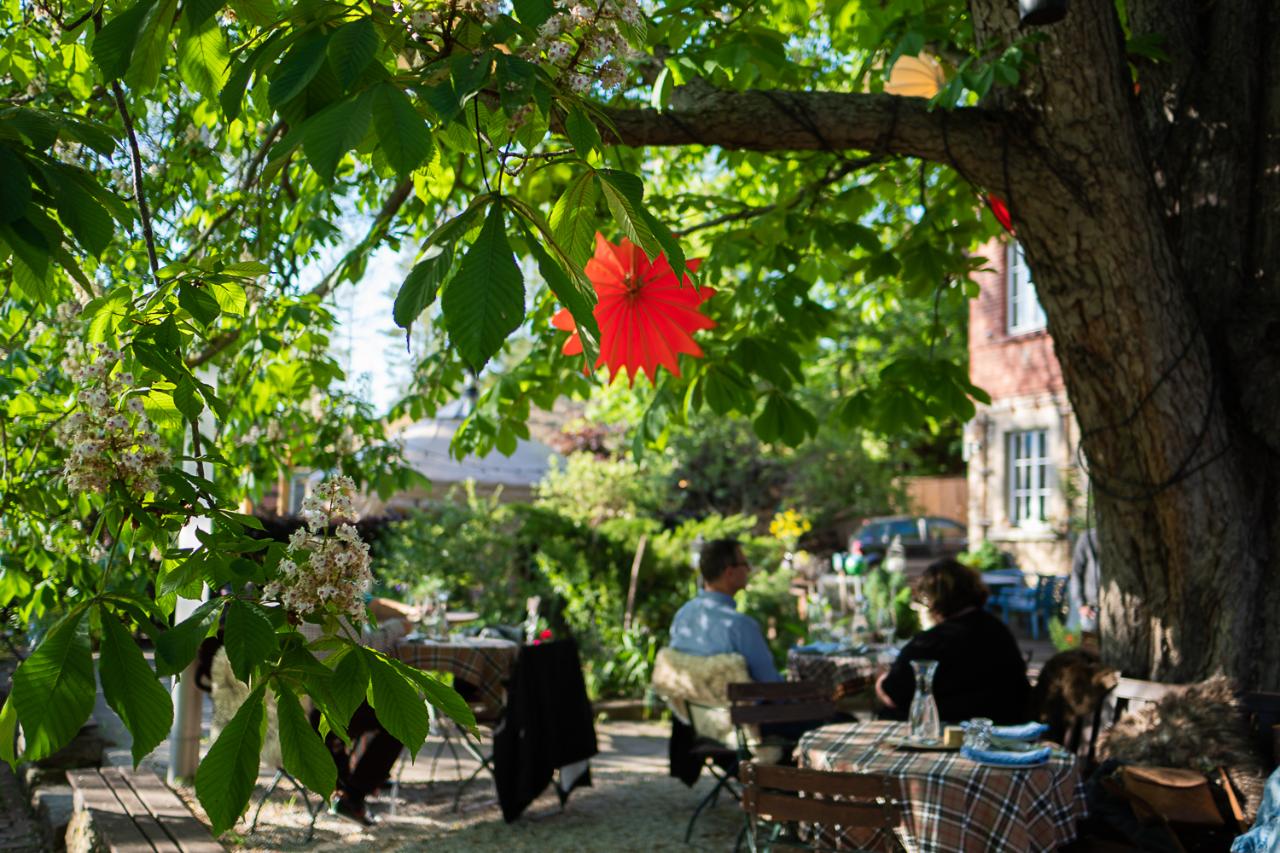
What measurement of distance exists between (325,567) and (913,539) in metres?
21.3

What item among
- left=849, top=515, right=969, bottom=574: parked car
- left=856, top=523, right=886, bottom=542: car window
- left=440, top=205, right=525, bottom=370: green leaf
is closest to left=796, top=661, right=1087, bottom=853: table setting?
left=440, top=205, right=525, bottom=370: green leaf

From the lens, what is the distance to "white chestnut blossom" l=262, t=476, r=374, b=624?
1.82m

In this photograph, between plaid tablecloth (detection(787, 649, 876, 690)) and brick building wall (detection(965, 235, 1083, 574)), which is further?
brick building wall (detection(965, 235, 1083, 574))

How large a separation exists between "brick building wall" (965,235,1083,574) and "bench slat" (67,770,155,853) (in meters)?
15.6

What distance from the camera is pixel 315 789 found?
1545 millimetres

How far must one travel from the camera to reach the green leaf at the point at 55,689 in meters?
1.42

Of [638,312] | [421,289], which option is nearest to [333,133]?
[421,289]

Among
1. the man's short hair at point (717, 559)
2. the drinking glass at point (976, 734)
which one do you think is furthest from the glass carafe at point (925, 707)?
the man's short hair at point (717, 559)

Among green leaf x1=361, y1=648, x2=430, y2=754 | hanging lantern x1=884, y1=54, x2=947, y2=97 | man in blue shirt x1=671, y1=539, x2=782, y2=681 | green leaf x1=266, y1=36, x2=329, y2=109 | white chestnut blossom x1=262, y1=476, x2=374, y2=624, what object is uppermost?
hanging lantern x1=884, y1=54, x2=947, y2=97

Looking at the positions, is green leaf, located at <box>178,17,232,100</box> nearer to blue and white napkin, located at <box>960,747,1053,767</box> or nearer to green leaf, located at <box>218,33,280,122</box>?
green leaf, located at <box>218,33,280,122</box>

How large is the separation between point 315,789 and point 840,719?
5554 mm

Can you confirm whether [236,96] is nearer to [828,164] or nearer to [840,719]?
[828,164]

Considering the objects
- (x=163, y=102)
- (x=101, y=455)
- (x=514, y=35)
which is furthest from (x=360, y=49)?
(x=163, y=102)

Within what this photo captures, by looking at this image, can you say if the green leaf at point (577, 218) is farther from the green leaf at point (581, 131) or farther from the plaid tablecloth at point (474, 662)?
the plaid tablecloth at point (474, 662)
